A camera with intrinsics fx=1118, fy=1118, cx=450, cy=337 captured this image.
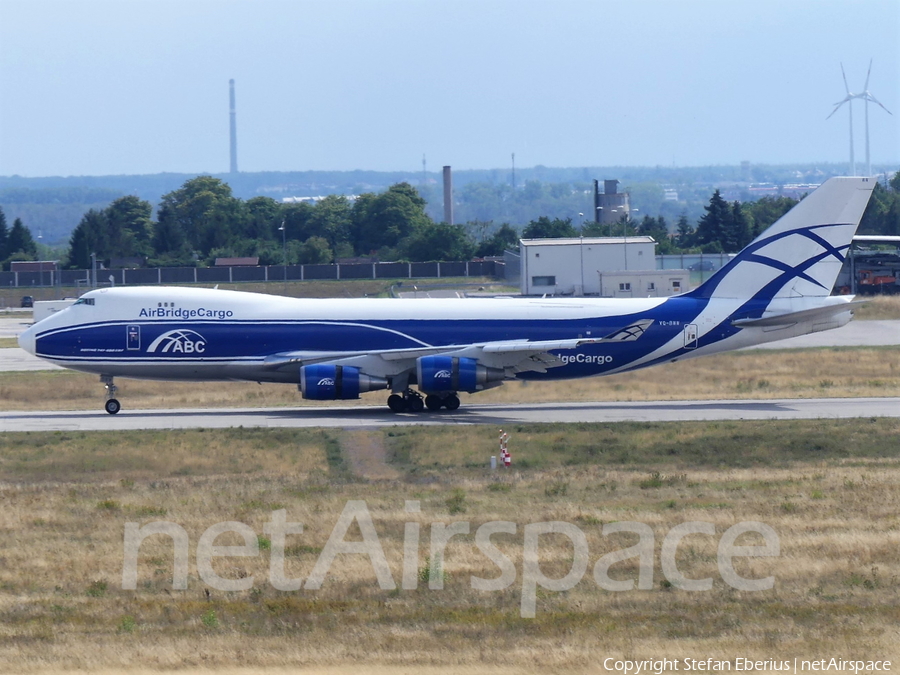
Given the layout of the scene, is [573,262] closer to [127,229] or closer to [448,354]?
[448,354]

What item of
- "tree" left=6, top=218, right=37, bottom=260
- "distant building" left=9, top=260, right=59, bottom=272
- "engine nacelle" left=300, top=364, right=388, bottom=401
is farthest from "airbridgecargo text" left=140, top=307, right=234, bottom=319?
"tree" left=6, top=218, right=37, bottom=260

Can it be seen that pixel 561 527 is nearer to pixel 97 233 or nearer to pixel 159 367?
pixel 159 367

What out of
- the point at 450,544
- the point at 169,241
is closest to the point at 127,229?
the point at 169,241

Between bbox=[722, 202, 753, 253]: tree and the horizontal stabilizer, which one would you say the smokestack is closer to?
bbox=[722, 202, 753, 253]: tree

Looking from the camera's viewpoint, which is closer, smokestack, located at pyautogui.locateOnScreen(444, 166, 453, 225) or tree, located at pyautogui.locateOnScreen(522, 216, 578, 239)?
tree, located at pyautogui.locateOnScreen(522, 216, 578, 239)

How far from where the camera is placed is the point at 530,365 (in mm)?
40719

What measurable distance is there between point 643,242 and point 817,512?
198ft

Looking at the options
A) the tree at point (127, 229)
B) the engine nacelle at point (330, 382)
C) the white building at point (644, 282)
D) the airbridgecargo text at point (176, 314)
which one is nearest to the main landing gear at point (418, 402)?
the engine nacelle at point (330, 382)

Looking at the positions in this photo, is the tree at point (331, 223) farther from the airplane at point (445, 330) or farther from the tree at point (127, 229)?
the airplane at point (445, 330)

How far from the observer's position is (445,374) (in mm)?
39312

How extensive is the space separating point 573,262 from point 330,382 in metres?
46.0

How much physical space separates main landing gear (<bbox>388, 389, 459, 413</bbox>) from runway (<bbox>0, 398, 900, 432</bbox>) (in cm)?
35

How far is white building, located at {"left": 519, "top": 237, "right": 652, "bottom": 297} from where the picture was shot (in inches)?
3206

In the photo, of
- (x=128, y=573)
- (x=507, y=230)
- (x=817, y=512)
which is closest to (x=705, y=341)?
(x=817, y=512)
